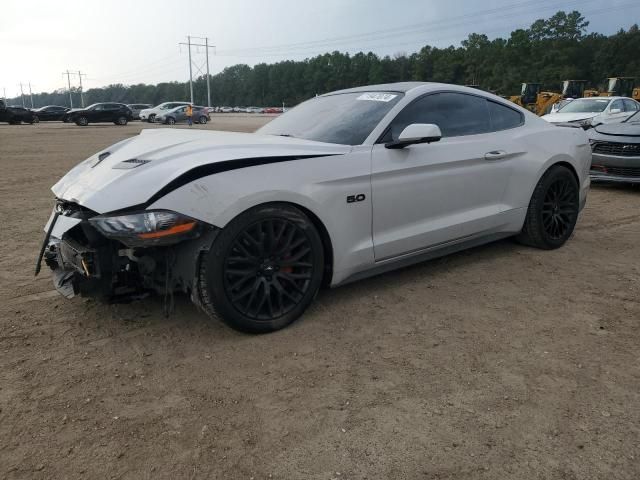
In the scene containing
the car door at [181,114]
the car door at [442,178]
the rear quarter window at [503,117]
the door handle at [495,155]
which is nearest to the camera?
the car door at [442,178]

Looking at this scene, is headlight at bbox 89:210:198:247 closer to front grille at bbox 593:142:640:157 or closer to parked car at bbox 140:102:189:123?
front grille at bbox 593:142:640:157

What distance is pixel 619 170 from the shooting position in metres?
7.71

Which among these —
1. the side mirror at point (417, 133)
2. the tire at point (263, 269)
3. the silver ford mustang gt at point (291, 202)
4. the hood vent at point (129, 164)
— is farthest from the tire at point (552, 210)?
the hood vent at point (129, 164)

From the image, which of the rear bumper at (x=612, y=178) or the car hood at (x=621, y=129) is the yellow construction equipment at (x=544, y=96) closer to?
the car hood at (x=621, y=129)

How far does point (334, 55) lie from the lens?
118m

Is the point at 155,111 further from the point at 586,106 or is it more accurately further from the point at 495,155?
the point at 495,155

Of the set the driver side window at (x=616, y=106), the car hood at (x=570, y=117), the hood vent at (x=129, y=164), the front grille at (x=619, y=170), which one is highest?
the driver side window at (x=616, y=106)

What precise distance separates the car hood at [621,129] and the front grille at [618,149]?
17 cm

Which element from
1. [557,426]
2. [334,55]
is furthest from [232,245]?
[334,55]

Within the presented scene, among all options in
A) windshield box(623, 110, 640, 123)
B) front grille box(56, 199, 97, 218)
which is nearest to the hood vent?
front grille box(56, 199, 97, 218)

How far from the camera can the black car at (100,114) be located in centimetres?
3172

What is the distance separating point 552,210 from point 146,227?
356 centimetres

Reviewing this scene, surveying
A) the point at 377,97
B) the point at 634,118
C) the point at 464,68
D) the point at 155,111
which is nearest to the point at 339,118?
the point at 377,97

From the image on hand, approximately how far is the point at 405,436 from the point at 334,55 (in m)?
124
